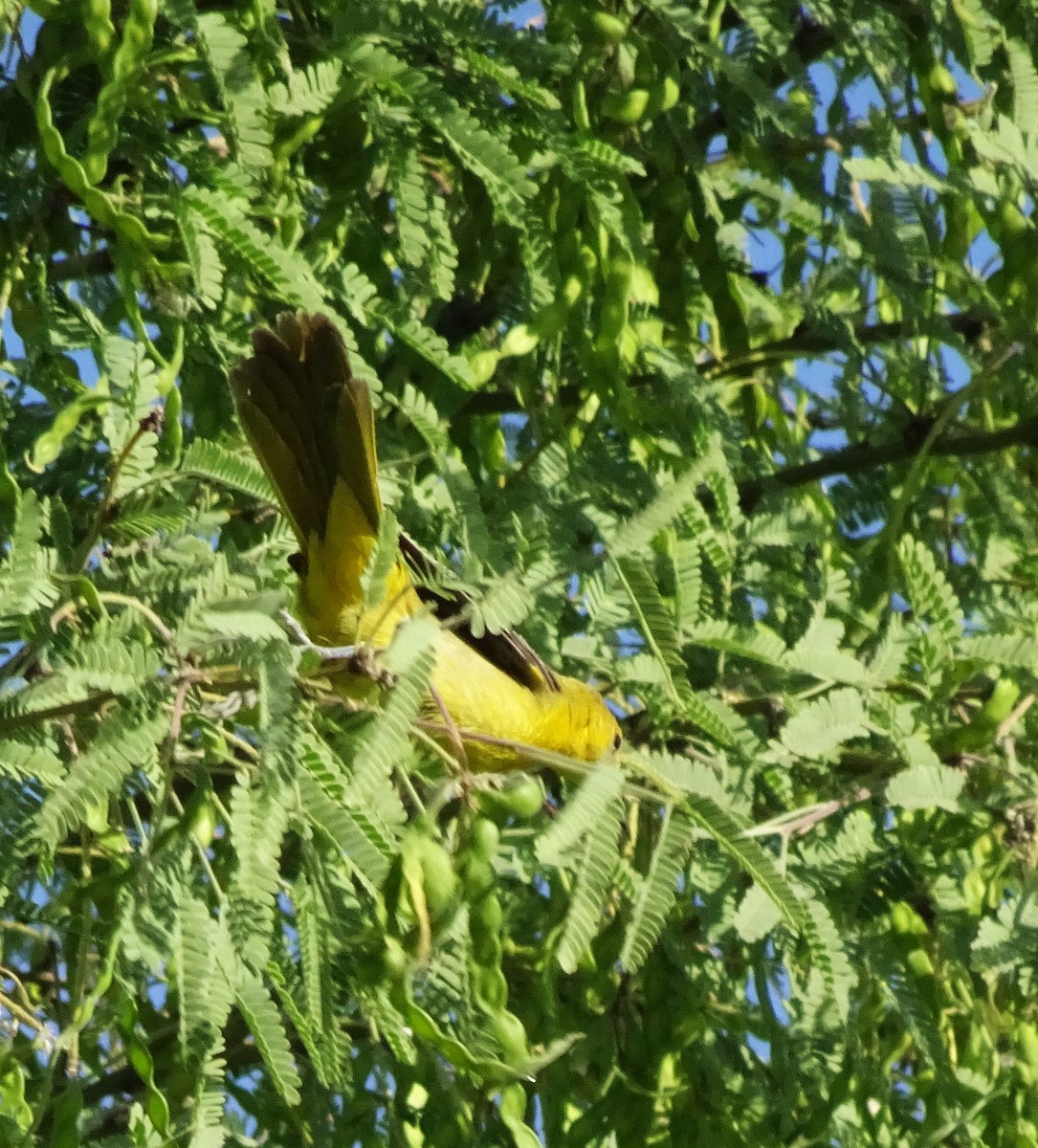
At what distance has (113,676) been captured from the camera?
1.65 meters

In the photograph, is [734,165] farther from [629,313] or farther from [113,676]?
[113,676]

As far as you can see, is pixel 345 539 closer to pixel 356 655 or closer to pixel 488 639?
pixel 488 639

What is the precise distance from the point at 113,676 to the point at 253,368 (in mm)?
941

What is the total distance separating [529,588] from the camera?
6.56 feet

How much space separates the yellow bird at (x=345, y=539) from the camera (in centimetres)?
251

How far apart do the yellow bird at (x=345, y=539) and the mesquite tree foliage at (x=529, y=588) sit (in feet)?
0.19

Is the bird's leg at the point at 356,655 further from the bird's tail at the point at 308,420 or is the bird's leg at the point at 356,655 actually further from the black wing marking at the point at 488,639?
the bird's tail at the point at 308,420

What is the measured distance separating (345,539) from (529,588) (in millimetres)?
764

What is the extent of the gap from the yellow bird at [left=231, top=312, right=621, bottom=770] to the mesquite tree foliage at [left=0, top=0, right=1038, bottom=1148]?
0.19 feet

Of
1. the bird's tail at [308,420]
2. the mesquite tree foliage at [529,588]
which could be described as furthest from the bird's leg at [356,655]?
the bird's tail at [308,420]

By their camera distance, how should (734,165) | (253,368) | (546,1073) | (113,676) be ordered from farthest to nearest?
(734,165), (546,1073), (253,368), (113,676)

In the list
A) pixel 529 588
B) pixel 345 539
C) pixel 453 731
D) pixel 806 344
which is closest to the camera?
pixel 453 731

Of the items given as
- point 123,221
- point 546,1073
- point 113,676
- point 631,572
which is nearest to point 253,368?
point 123,221

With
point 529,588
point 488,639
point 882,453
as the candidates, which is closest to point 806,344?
point 882,453
